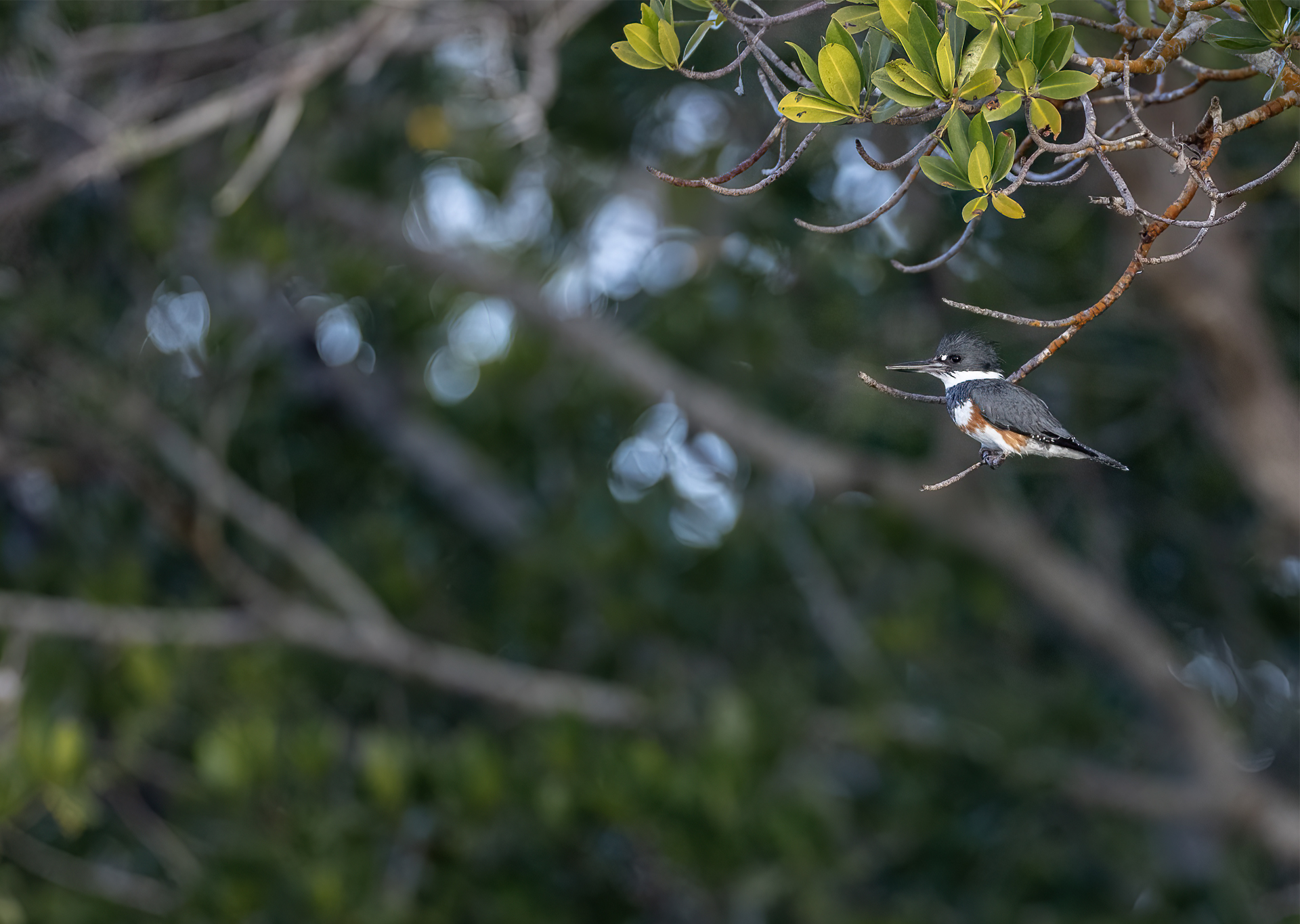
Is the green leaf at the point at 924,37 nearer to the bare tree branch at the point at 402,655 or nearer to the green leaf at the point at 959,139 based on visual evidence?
the green leaf at the point at 959,139

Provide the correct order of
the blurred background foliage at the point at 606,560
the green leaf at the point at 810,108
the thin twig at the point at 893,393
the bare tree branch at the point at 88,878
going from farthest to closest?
the bare tree branch at the point at 88,878
the blurred background foliage at the point at 606,560
the green leaf at the point at 810,108
the thin twig at the point at 893,393

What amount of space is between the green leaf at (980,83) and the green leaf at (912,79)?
0.7 inches

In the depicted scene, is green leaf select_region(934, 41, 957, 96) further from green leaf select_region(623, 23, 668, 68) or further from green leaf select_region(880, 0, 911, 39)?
green leaf select_region(623, 23, 668, 68)

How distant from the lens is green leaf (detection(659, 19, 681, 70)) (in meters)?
0.99

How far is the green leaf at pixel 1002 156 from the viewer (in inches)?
34.7

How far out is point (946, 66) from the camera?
879mm

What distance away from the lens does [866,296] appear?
11.3ft

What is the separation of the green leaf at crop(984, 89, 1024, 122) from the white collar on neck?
21 centimetres

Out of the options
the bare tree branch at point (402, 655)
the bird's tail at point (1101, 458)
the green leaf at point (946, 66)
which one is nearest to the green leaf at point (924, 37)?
the green leaf at point (946, 66)

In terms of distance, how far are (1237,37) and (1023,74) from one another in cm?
18

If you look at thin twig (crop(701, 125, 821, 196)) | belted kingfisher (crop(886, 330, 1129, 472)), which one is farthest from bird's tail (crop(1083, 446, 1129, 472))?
thin twig (crop(701, 125, 821, 196))

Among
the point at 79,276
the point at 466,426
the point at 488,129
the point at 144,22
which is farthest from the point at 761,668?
the point at 144,22

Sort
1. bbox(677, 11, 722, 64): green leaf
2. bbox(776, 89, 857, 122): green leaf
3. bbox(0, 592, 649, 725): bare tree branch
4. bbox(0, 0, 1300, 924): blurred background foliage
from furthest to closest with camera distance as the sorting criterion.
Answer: bbox(0, 592, 649, 725): bare tree branch < bbox(0, 0, 1300, 924): blurred background foliage < bbox(677, 11, 722, 64): green leaf < bbox(776, 89, 857, 122): green leaf

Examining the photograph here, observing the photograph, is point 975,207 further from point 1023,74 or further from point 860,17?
point 860,17
